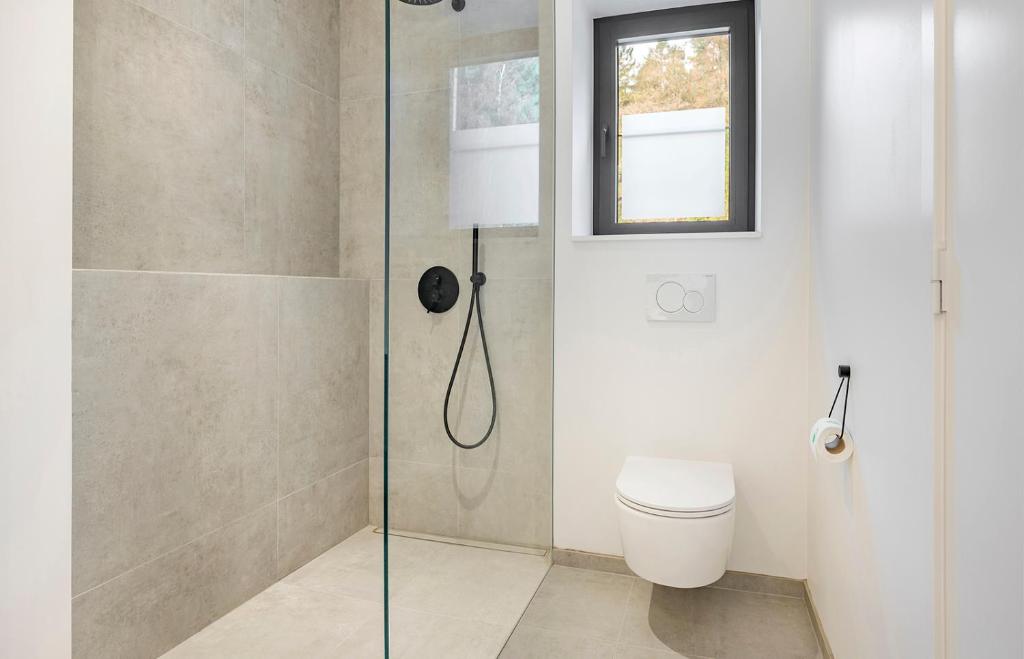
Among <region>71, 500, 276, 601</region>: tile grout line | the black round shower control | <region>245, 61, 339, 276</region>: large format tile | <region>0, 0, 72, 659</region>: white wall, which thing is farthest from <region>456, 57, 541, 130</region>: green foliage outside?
<region>71, 500, 276, 601</region>: tile grout line

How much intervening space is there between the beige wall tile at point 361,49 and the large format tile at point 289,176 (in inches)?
5.5

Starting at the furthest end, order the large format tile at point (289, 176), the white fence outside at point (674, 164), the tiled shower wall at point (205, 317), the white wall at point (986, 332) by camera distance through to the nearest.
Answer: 1. the white fence outside at point (674, 164)
2. the large format tile at point (289, 176)
3. the tiled shower wall at point (205, 317)
4. the white wall at point (986, 332)

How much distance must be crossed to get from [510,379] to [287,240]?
118cm

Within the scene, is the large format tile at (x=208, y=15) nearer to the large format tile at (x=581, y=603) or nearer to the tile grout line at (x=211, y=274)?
the tile grout line at (x=211, y=274)

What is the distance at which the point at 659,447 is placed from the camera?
229 cm

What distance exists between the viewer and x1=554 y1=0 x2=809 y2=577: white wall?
2146 millimetres

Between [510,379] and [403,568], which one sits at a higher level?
[510,379]

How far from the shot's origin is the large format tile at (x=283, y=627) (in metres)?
1.85

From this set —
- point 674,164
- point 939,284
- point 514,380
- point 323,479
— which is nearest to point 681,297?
point 674,164

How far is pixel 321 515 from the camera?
8.25 ft

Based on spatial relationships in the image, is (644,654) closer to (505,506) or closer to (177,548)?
(505,506)

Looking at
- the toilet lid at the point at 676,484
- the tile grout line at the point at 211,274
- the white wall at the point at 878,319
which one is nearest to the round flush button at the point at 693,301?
the white wall at the point at 878,319

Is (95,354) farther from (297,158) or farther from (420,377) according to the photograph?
(297,158)

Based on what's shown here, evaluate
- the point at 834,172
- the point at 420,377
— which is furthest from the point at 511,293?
the point at 834,172
